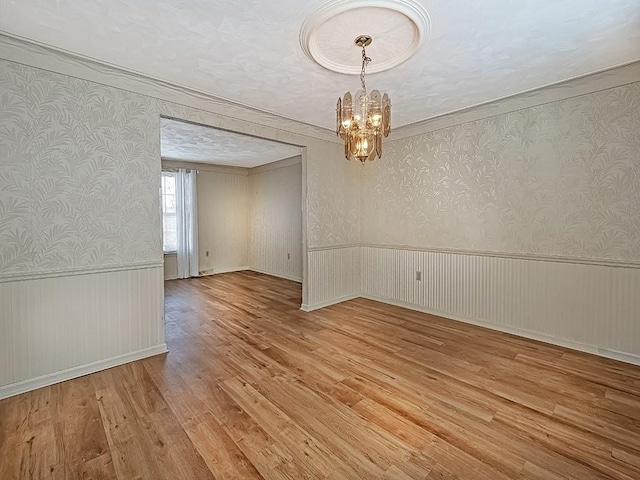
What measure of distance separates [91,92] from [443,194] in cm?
393

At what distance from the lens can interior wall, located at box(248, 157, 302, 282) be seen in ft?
21.2

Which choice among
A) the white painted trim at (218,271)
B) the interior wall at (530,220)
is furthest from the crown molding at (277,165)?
the white painted trim at (218,271)

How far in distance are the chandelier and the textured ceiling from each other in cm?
188

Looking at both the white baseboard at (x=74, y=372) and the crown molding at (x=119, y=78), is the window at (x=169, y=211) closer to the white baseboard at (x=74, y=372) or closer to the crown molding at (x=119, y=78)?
the crown molding at (x=119, y=78)

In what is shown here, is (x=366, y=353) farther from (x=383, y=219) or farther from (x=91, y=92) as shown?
(x=91, y=92)

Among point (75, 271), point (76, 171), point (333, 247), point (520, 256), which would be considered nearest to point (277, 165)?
point (333, 247)

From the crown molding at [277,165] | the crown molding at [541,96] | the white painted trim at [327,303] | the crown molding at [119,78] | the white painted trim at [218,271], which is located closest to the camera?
the crown molding at [119,78]

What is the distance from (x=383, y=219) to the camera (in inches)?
185

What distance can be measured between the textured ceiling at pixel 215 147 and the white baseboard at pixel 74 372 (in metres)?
2.70

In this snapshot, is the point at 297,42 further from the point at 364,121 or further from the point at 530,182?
the point at 530,182

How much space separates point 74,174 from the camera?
8.13 ft

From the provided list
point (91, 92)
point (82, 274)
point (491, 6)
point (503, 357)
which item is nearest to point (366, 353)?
point (503, 357)

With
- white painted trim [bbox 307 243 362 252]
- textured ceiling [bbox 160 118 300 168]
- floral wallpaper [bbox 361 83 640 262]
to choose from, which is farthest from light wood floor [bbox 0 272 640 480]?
textured ceiling [bbox 160 118 300 168]

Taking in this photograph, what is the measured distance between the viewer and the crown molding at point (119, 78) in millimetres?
2217
